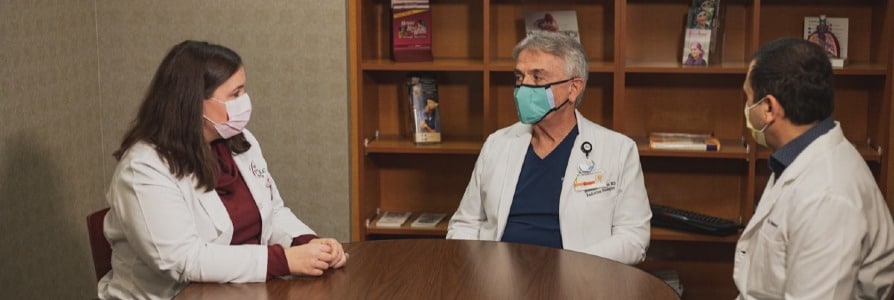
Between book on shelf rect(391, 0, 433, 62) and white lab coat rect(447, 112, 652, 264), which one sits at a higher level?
book on shelf rect(391, 0, 433, 62)

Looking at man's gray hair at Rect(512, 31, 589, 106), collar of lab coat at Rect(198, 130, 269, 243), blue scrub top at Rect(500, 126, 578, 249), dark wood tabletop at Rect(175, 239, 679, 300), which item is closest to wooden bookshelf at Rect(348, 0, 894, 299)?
man's gray hair at Rect(512, 31, 589, 106)

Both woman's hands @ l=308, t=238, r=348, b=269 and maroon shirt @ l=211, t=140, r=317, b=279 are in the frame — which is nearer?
woman's hands @ l=308, t=238, r=348, b=269

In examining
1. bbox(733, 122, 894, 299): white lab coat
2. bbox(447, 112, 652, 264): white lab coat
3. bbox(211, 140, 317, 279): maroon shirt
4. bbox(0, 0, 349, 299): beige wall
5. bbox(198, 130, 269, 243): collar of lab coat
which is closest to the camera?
bbox(733, 122, 894, 299): white lab coat

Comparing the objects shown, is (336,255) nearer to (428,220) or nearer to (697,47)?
(428,220)

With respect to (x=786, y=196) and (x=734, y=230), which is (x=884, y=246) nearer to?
(x=786, y=196)

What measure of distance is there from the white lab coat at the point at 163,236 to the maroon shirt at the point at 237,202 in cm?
7

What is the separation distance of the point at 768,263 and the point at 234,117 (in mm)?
1414

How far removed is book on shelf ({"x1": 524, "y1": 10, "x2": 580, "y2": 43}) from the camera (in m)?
4.25

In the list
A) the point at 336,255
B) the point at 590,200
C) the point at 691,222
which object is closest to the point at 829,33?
the point at 691,222

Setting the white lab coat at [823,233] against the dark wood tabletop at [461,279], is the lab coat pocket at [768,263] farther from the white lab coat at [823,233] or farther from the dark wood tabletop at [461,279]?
the dark wood tabletop at [461,279]

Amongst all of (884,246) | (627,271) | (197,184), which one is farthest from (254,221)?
(884,246)

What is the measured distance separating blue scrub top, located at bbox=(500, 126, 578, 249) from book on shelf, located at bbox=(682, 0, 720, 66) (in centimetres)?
89

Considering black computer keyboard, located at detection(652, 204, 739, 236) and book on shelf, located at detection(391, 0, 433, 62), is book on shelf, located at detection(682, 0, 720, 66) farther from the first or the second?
book on shelf, located at detection(391, 0, 433, 62)

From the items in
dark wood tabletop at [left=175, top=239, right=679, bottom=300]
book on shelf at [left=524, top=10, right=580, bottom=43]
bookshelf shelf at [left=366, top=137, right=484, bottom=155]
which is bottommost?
dark wood tabletop at [left=175, top=239, right=679, bottom=300]
